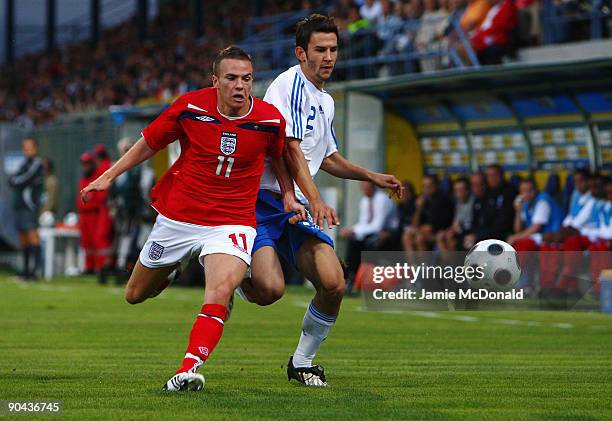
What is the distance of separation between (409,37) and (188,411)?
15081 millimetres

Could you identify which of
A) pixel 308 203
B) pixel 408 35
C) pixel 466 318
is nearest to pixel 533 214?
pixel 466 318

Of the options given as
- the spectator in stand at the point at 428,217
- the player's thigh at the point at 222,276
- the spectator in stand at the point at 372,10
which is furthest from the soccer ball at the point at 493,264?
the spectator in stand at the point at 372,10

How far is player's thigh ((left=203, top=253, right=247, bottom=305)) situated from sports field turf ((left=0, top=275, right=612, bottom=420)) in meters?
0.54

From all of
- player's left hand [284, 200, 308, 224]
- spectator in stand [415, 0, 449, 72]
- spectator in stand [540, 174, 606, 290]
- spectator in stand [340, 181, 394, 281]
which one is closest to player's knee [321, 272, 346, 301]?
player's left hand [284, 200, 308, 224]

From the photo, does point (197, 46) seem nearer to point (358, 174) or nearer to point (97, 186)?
point (358, 174)

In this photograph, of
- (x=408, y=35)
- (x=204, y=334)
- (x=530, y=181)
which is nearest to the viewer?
(x=204, y=334)

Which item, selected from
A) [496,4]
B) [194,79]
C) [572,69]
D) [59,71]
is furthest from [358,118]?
[59,71]

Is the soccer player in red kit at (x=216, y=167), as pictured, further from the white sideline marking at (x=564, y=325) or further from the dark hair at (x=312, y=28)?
the white sideline marking at (x=564, y=325)

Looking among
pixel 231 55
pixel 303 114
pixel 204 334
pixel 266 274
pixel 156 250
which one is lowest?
pixel 204 334

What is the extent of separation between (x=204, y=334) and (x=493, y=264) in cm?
306

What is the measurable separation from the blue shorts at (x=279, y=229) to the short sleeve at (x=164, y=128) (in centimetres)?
76

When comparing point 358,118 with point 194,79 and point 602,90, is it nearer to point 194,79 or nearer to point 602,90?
point 602,90

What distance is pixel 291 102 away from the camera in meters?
8.43

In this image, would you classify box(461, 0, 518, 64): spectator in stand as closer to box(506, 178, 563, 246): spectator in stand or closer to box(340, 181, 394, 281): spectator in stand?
box(506, 178, 563, 246): spectator in stand
